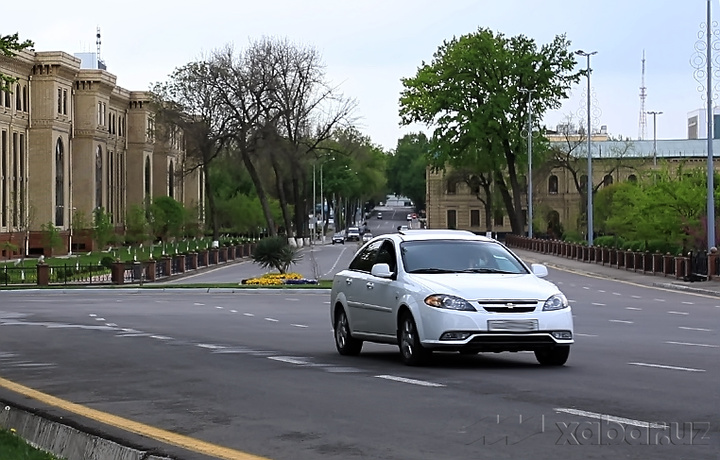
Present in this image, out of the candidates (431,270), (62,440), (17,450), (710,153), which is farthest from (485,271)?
(710,153)

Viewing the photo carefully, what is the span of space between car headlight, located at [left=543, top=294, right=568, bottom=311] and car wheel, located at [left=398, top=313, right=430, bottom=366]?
148 cm

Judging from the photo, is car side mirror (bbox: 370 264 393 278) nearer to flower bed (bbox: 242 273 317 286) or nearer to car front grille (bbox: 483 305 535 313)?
car front grille (bbox: 483 305 535 313)

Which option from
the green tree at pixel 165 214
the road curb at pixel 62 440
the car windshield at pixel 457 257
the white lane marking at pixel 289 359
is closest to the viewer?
the road curb at pixel 62 440

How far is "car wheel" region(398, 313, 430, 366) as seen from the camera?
15.5 m

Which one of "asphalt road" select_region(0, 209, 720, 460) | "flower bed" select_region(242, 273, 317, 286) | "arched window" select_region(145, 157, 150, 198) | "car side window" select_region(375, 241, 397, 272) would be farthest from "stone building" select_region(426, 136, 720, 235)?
"car side window" select_region(375, 241, 397, 272)

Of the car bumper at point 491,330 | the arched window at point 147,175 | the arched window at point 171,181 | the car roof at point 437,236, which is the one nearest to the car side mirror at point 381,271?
the car roof at point 437,236

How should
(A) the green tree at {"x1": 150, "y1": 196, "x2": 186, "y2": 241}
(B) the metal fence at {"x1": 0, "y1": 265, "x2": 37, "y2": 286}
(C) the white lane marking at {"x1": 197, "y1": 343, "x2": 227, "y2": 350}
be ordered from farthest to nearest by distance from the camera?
1. (A) the green tree at {"x1": 150, "y1": 196, "x2": 186, "y2": 241}
2. (B) the metal fence at {"x1": 0, "y1": 265, "x2": 37, "y2": 286}
3. (C) the white lane marking at {"x1": 197, "y1": 343, "x2": 227, "y2": 350}

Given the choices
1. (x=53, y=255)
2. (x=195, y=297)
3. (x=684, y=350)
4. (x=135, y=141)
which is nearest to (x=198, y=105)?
(x=53, y=255)

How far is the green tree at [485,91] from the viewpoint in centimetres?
9231

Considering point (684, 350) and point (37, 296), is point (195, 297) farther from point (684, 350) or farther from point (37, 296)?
point (684, 350)

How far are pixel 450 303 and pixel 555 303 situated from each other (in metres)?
1.23

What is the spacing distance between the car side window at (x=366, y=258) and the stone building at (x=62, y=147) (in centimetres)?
6735

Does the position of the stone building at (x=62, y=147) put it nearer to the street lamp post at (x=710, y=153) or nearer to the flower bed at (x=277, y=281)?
the flower bed at (x=277, y=281)

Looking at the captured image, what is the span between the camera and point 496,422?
1065 centimetres
